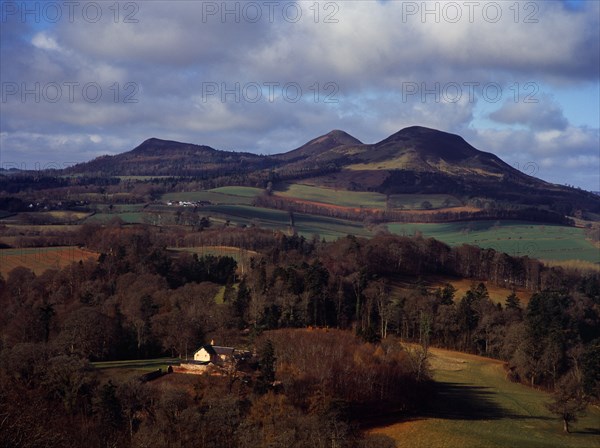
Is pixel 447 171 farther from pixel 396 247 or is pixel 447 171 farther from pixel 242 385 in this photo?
pixel 242 385

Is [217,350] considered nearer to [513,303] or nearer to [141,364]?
[141,364]

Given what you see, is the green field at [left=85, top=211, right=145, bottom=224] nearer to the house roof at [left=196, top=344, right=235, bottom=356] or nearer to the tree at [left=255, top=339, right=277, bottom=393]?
the house roof at [left=196, top=344, right=235, bottom=356]

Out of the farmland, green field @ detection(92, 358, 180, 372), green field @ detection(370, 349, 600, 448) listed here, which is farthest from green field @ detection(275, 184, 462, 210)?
green field @ detection(92, 358, 180, 372)

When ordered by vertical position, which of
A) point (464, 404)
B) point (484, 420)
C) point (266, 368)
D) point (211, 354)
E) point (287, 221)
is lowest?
point (464, 404)

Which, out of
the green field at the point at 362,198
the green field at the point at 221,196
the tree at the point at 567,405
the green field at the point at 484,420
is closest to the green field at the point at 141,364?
the green field at the point at 484,420

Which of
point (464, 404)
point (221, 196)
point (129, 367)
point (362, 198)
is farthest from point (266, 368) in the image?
point (362, 198)

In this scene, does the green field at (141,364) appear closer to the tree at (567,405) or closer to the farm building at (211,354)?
the farm building at (211,354)
